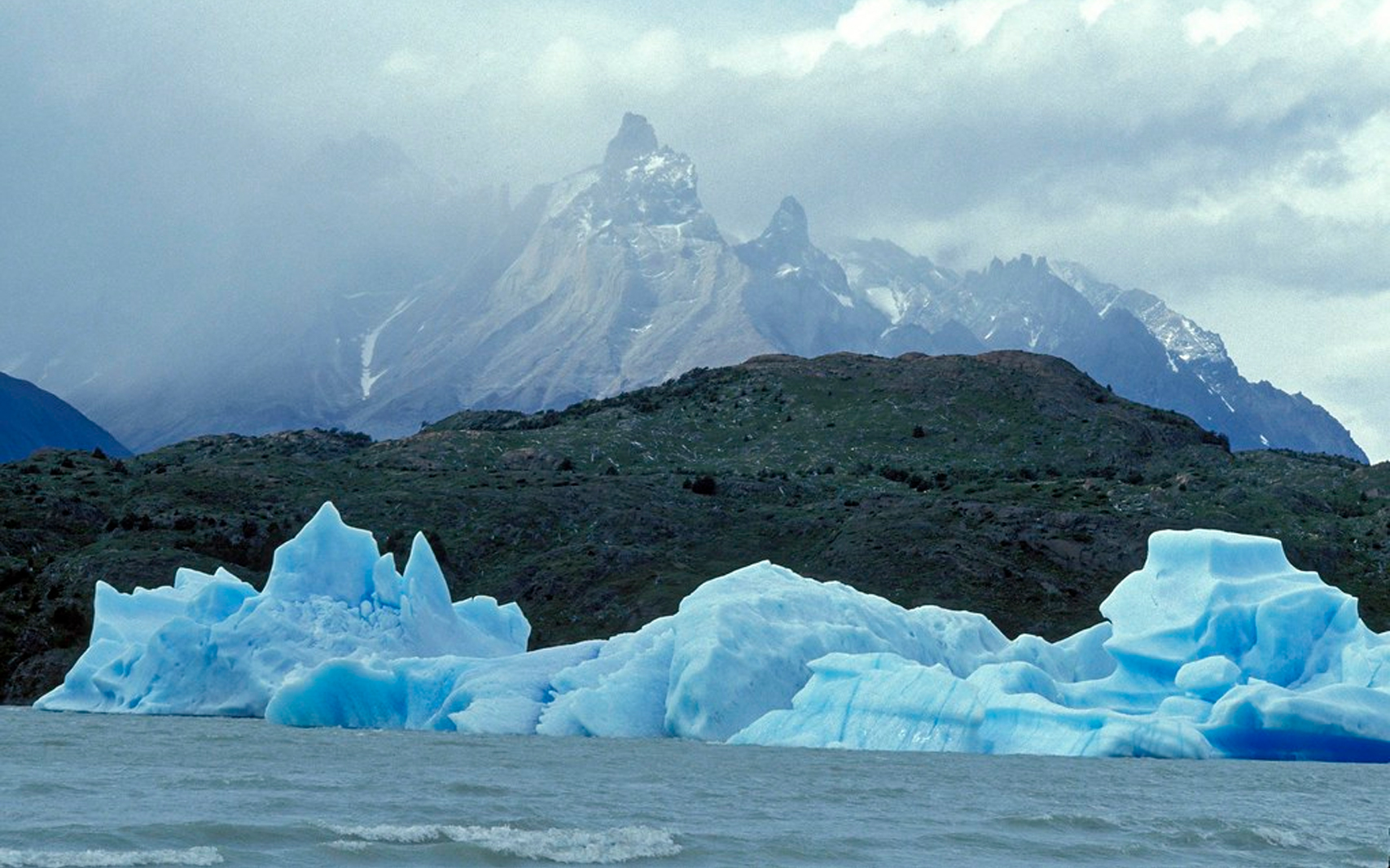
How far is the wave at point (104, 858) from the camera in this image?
16.8m

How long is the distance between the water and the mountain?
151 m

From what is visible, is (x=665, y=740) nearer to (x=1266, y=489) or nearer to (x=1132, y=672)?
(x=1132, y=672)

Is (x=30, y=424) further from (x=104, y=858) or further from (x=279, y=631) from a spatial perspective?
(x=104, y=858)


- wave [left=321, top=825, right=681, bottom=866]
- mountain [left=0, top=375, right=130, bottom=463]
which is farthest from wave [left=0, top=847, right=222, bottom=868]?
mountain [left=0, top=375, right=130, bottom=463]

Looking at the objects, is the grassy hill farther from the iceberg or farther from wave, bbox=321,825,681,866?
wave, bbox=321,825,681,866

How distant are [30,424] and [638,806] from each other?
177 metres

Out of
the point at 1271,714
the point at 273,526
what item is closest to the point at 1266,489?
the point at 273,526

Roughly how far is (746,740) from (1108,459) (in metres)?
76.1

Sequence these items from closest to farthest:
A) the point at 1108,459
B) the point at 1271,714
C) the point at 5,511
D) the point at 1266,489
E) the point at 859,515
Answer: the point at 1271,714 → the point at 5,511 → the point at 859,515 → the point at 1266,489 → the point at 1108,459

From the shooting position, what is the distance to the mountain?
17638 centimetres

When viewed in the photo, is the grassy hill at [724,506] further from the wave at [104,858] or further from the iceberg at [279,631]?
the wave at [104,858]

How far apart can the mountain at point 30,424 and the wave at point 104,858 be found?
163m

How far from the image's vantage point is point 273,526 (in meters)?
84.7

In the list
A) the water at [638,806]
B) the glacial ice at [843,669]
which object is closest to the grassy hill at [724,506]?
the glacial ice at [843,669]
